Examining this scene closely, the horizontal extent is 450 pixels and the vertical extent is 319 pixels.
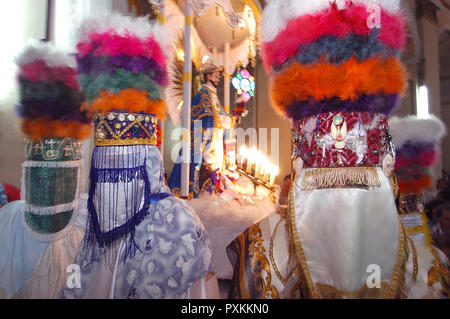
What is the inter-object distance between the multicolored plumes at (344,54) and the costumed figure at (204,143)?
2.29 metres

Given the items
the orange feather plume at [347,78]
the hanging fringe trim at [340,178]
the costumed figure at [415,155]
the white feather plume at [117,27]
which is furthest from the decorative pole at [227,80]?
the hanging fringe trim at [340,178]

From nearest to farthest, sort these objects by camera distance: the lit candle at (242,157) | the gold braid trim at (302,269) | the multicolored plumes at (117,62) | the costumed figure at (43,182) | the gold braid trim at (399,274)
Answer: the gold braid trim at (399,274)
the gold braid trim at (302,269)
the multicolored plumes at (117,62)
the costumed figure at (43,182)
the lit candle at (242,157)

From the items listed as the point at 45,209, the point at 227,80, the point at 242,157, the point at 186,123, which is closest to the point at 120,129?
the point at 45,209

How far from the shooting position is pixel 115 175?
1761 millimetres

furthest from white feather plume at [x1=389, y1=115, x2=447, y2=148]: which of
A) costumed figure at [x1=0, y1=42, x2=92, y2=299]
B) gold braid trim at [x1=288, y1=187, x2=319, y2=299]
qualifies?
costumed figure at [x1=0, y1=42, x2=92, y2=299]

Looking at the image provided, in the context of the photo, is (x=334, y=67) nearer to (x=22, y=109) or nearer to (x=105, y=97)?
(x=105, y=97)

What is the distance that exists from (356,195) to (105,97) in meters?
1.61

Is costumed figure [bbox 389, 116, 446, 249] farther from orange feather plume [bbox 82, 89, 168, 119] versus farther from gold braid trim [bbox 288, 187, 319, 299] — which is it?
orange feather plume [bbox 82, 89, 168, 119]

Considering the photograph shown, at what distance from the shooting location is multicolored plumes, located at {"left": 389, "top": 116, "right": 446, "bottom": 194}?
8.02ft

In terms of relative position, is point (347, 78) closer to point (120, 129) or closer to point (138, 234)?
point (120, 129)

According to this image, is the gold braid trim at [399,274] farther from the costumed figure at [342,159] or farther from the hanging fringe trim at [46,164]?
the hanging fringe trim at [46,164]

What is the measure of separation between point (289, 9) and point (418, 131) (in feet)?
5.95

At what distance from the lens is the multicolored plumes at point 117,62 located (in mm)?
1740

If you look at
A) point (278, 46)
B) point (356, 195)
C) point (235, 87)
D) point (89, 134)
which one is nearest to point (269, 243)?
point (356, 195)
